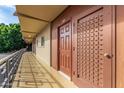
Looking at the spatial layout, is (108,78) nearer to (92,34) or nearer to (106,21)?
(106,21)

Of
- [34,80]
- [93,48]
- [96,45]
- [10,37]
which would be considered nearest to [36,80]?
[34,80]

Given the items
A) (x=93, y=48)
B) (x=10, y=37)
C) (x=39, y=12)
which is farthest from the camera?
(x=10, y=37)

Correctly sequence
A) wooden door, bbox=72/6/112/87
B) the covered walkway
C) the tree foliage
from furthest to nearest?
the tree foliage → the covered walkway → wooden door, bbox=72/6/112/87

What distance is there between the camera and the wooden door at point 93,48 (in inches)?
108

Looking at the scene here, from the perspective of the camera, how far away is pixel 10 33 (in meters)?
28.2

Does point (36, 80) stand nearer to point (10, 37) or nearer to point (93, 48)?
point (93, 48)

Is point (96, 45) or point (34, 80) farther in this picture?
point (34, 80)

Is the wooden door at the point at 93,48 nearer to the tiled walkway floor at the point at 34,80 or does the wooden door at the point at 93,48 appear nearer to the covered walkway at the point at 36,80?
the covered walkway at the point at 36,80

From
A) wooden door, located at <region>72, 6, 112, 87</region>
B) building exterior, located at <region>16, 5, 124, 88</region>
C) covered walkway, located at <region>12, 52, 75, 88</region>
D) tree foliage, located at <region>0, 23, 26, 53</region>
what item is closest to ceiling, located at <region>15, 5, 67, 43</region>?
building exterior, located at <region>16, 5, 124, 88</region>

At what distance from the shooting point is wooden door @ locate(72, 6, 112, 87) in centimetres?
275

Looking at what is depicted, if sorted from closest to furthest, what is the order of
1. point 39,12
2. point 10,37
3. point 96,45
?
point 96,45, point 39,12, point 10,37

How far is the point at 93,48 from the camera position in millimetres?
3359

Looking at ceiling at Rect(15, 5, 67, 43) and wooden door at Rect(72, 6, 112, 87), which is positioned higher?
ceiling at Rect(15, 5, 67, 43)

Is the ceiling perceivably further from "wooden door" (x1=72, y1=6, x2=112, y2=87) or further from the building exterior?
"wooden door" (x1=72, y1=6, x2=112, y2=87)
